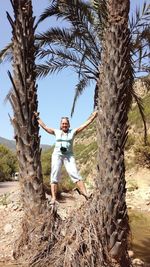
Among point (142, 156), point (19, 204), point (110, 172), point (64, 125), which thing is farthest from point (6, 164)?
point (110, 172)

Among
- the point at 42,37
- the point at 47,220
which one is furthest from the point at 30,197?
the point at 42,37

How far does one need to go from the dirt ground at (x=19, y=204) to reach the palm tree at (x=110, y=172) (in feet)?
2.06

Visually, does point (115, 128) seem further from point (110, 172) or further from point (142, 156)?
point (142, 156)

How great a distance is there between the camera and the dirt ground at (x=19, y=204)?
9734mm

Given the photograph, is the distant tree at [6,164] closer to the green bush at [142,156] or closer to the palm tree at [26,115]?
the green bush at [142,156]

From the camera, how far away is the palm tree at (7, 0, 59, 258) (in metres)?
7.78

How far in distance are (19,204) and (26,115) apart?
6.00m

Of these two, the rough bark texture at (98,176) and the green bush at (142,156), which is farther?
the green bush at (142,156)

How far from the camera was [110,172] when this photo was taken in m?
7.50

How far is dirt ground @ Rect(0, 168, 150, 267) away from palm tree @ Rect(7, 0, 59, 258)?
781 millimetres

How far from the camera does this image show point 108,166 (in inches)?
296

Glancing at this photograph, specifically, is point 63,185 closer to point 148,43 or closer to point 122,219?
point 148,43

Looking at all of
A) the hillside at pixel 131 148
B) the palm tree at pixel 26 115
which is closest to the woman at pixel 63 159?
the palm tree at pixel 26 115

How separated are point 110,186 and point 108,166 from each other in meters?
0.34
